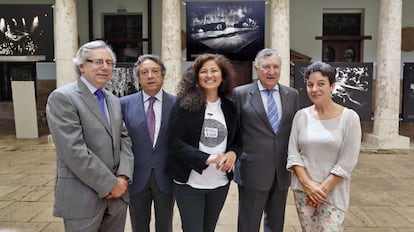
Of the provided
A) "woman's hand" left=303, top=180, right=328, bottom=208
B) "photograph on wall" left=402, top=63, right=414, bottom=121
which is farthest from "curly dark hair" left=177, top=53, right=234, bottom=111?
"photograph on wall" left=402, top=63, right=414, bottom=121

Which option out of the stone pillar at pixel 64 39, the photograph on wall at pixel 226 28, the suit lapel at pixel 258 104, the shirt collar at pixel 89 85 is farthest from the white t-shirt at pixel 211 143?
the photograph on wall at pixel 226 28

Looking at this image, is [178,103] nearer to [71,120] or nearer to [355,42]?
[71,120]

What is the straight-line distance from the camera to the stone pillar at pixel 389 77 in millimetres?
9438

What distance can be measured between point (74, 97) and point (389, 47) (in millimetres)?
8731

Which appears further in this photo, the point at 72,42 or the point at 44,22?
the point at 44,22

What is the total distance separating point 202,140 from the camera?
2.78 m

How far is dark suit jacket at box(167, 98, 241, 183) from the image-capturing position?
272 cm

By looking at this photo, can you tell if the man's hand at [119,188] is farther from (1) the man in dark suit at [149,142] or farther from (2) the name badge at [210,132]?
(2) the name badge at [210,132]

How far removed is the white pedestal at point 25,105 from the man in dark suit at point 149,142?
831cm

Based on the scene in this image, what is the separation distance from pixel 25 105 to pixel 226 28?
5560 millimetres

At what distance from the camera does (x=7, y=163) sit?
806cm

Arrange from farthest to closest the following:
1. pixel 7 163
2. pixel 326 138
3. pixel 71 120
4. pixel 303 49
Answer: pixel 303 49, pixel 7 163, pixel 326 138, pixel 71 120

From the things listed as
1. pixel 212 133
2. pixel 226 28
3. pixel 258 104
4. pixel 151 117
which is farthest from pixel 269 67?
pixel 226 28

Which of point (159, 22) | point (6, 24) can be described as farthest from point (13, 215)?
point (159, 22)
